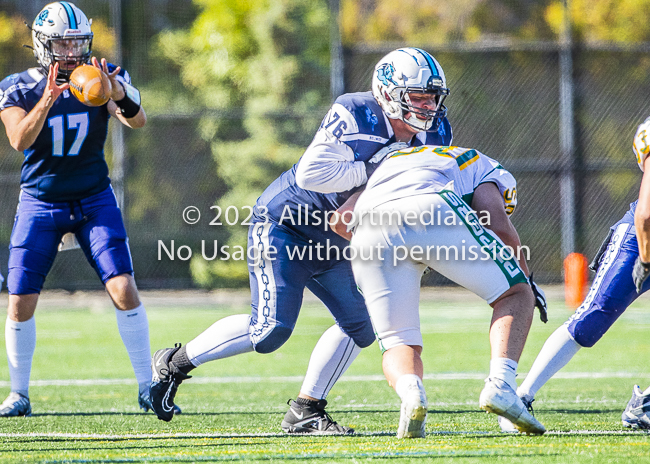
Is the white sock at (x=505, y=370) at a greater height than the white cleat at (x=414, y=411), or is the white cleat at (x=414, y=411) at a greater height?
the white sock at (x=505, y=370)

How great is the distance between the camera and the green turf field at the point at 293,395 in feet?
10.1

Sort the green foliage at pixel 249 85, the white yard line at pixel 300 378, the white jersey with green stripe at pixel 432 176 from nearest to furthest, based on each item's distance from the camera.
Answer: the white jersey with green stripe at pixel 432 176
the white yard line at pixel 300 378
the green foliage at pixel 249 85

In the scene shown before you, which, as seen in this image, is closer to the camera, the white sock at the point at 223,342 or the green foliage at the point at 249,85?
the white sock at the point at 223,342

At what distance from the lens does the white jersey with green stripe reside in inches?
128

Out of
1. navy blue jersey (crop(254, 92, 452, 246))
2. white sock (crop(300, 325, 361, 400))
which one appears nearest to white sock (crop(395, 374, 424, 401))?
white sock (crop(300, 325, 361, 400))

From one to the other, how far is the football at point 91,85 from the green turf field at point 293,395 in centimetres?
163

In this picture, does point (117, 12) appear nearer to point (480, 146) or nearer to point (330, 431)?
point (480, 146)

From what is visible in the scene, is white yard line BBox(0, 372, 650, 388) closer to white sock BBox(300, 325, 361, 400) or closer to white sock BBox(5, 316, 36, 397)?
white sock BBox(5, 316, 36, 397)

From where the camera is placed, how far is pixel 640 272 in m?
3.55

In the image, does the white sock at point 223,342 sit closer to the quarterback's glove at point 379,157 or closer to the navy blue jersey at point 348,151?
the navy blue jersey at point 348,151

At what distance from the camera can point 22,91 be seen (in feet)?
15.2

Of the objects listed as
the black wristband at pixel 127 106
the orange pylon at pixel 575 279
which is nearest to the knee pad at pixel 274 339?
the black wristband at pixel 127 106

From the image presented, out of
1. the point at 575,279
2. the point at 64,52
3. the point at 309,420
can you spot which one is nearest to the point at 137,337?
the point at 309,420

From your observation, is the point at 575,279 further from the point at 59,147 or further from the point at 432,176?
the point at 432,176
